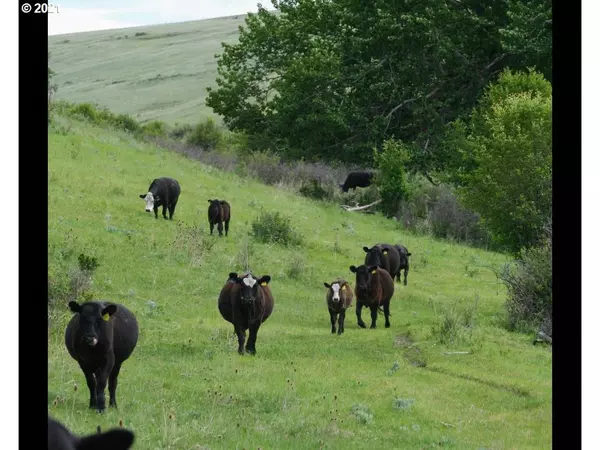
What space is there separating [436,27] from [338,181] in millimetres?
10463

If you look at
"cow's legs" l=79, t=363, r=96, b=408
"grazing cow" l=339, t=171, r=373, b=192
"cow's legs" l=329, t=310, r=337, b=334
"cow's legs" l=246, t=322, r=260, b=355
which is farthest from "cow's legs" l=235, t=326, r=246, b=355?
"grazing cow" l=339, t=171, r=373, b=192

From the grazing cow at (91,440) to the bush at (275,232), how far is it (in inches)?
975

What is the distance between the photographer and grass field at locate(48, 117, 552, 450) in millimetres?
10320

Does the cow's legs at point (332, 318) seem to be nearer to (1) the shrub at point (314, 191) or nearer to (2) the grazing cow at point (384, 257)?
(2) the grazing cow at point (384, 257)

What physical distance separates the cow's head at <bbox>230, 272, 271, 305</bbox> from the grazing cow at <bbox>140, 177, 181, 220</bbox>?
13714mm

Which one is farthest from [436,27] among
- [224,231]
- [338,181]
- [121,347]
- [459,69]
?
[121,347]

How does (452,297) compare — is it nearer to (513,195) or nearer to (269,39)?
(513,195)

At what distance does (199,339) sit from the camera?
53.7 feet

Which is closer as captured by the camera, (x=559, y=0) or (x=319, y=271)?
(x=559, y=0)

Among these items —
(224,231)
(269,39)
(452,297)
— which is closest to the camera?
(452,297)

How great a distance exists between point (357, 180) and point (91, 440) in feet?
152

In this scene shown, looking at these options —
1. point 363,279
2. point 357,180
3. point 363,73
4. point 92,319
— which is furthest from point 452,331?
point 363,73

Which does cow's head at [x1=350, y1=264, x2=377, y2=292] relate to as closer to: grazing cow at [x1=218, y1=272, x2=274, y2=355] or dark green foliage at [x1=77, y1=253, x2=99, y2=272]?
grazing cow at [x1=218, y1=272, x2=274, y2=355]

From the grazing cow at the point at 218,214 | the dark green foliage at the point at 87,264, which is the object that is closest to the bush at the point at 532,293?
the dark green foliage at the point at 87,264
